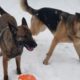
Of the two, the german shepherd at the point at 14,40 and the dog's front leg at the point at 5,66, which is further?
the dog's front leg at the point at 5,66

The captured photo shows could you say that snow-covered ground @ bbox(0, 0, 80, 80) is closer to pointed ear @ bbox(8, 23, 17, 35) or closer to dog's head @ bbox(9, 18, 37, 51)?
dog's head @ bbox(9, 18, 37, 51)

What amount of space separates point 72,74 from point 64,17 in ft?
3.02

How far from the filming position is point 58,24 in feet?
15.9

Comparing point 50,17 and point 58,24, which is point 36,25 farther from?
point 58,24

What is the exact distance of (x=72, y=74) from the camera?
454 cm

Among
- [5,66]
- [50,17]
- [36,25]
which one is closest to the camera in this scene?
[5,66]

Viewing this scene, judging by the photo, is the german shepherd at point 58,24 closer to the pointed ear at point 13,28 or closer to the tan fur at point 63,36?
the tan fur at point 63,36

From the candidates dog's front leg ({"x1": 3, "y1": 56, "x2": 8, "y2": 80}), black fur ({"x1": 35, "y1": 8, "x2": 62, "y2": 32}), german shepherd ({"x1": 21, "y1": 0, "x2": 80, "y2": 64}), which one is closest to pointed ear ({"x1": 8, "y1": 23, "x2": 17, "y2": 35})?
dog's front leg ({"x1": 3, "y1": 56, "x2": 8, "y2": 80})

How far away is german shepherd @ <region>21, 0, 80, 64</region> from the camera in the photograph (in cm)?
449

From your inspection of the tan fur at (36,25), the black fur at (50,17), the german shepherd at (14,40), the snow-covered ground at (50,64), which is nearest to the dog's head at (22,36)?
the german shepherd at (14,40)

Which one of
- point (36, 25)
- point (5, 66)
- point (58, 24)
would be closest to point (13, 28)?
Result: point (5, 66)

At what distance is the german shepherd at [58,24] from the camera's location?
4492 millimetres

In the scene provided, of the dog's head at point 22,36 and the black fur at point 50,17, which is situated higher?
the dog's head at point 22,36

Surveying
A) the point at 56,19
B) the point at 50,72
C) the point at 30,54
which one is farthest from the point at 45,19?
the point at 50,72
